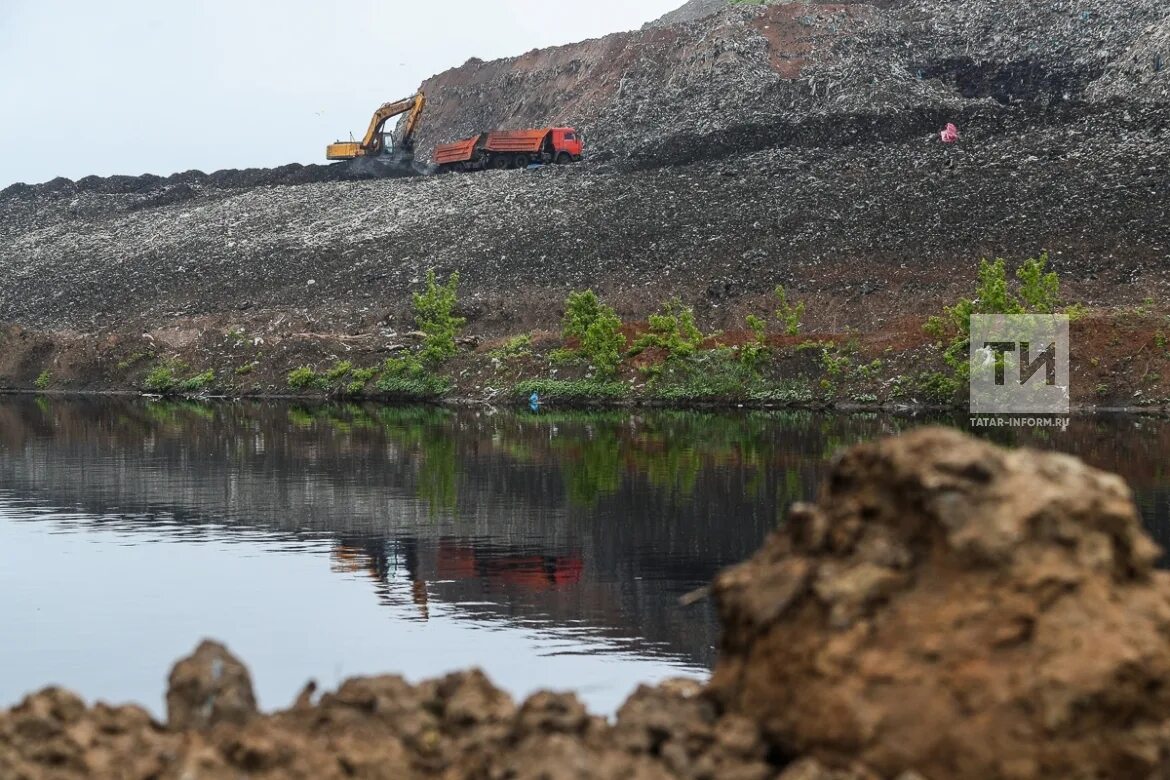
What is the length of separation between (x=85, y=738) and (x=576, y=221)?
6375 centimetres

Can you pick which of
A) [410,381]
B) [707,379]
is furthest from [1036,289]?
[410,381]

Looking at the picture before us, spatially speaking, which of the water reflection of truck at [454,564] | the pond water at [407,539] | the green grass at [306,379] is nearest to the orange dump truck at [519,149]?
the green grass at [306,379]

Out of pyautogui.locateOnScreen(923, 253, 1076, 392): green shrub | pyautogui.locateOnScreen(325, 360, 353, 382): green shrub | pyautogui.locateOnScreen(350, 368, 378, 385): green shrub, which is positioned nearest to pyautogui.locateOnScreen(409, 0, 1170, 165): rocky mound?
pyautogui.locateOnScreen(350, 368, 378, 385): green shrub

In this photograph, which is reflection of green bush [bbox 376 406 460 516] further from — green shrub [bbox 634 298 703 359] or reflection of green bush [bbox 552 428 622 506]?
green shrub [bbox 634 298 703 359]

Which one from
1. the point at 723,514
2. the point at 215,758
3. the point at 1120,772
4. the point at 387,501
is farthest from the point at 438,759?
the point at 387,501

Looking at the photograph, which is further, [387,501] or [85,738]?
[387,501]

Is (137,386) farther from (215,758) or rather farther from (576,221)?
(215,758)

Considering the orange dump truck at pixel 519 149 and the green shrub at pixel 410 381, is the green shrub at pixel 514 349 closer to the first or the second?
the green shrub at pixel 410 381

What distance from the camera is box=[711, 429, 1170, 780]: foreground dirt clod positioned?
7387 millimetres

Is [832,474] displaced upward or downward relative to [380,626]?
upward

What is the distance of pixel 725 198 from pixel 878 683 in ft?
209

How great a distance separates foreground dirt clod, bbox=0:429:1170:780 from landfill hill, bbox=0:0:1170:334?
45.9 meters

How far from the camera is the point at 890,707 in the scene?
7.60 meters

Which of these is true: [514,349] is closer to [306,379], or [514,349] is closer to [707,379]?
[306,379]
